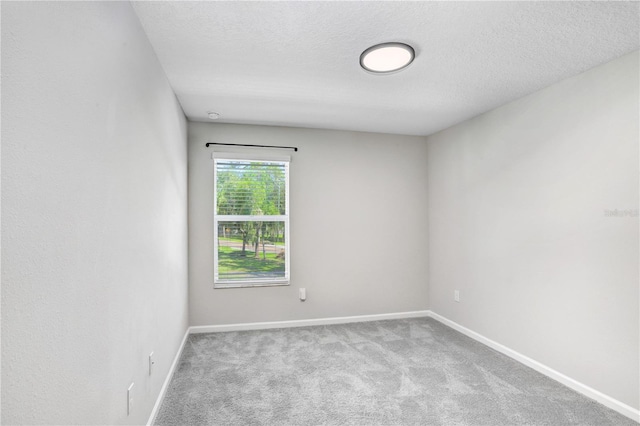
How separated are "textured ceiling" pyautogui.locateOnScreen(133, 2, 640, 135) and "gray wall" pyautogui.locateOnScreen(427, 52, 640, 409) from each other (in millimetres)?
310

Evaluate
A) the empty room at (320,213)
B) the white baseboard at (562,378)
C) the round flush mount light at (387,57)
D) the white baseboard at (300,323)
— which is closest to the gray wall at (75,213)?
the empty room at (320,213)

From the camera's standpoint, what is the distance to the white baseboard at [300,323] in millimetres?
3668

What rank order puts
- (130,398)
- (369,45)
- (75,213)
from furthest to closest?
(369,45), (130,398), (75,213)

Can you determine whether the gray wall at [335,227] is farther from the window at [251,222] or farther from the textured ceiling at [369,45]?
the textured ceiling at [369,45]

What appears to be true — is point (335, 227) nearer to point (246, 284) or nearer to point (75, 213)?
point (246, 284)

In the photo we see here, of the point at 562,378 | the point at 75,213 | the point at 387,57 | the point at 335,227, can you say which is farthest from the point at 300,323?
the point at 75,213

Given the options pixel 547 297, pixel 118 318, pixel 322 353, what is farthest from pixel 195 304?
pixel 547 297

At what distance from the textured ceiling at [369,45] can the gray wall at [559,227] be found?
31cm

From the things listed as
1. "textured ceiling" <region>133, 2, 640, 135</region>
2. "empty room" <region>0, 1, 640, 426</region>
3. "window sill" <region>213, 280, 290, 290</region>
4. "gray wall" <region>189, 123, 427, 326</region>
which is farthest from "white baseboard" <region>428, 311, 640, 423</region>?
"textured ceiling" <region>133, 2, 640, 135</region>

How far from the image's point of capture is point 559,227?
2576 millimetres

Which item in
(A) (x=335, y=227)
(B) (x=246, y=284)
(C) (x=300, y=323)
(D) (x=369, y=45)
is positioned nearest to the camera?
(D) (x=369, y=45)

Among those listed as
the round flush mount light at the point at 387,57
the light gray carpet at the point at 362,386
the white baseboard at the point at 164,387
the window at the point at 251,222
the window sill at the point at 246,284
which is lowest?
the light gray carpet at the point at 362,386

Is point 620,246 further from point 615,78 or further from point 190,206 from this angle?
point 190,206

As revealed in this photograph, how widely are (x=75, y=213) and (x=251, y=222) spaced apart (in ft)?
9.20
